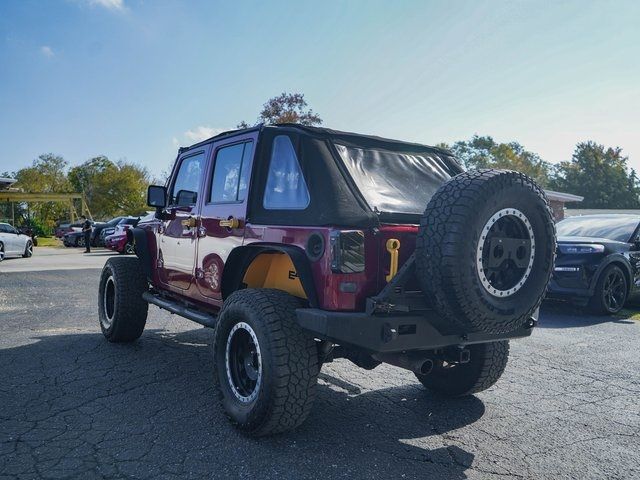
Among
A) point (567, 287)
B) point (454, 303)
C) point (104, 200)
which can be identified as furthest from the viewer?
point (104, 200)

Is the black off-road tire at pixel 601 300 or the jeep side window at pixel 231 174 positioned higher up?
the jeep side window at pixel 231 174

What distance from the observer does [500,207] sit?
2926 millimetres

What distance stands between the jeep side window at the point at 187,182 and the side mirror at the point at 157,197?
0.32ft

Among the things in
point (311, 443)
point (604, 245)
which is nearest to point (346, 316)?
point (311, 443)

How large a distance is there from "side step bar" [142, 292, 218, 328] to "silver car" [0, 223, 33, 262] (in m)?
15.3

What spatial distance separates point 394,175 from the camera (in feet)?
12.8

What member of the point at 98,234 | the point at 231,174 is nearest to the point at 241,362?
the point at 231,174

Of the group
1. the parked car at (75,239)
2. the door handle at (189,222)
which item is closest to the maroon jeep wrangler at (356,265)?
the door handle at (189,222)

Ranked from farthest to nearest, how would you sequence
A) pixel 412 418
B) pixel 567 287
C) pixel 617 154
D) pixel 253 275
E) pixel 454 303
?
pixel 617 154 → pixel 567 287 → pixel 253 275 → pixel 412 418 → pixel 454 303

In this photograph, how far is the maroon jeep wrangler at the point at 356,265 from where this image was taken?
2877 millimetres

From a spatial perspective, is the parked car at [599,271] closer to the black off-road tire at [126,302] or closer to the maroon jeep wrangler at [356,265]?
the maroon jeep wrangler at [356,265]

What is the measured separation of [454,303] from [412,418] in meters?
1.28

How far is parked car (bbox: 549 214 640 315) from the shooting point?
26.0 ft

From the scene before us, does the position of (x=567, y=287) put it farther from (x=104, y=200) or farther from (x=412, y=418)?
(x=104, y=200)
